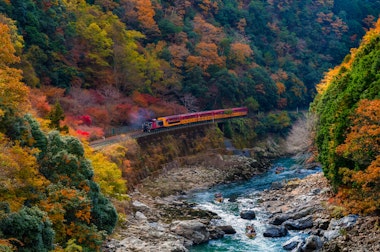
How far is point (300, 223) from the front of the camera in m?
26.0

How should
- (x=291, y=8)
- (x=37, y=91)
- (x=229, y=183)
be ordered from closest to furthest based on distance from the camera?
(x=37, y=91)
(x=229, y=183)
(x=291, y=8)

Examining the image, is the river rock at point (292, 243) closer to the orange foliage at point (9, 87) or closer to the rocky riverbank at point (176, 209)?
the rocky riverbank at point (176, 209)

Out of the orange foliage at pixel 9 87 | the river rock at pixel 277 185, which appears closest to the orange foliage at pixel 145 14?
the river rock at pixel 277 185

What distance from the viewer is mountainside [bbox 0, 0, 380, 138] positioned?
137 feet

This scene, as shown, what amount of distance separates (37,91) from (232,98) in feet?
95.7

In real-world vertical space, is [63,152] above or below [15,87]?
below

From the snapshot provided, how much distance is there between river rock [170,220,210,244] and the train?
20.2 metres

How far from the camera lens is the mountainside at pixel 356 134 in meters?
19.4

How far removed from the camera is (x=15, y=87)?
16.9m

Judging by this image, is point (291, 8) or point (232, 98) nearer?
point (232, 98)

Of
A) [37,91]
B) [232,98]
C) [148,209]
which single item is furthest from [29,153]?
[232,98]

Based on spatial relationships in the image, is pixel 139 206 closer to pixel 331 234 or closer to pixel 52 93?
pixel 331 234

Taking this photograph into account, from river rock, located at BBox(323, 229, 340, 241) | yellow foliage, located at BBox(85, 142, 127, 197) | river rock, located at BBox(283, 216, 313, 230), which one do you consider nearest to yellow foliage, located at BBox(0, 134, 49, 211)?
yellow foliage, located at BBox(85, 142, 127, 197)

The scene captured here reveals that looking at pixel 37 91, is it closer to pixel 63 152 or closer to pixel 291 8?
pixel 63 152
